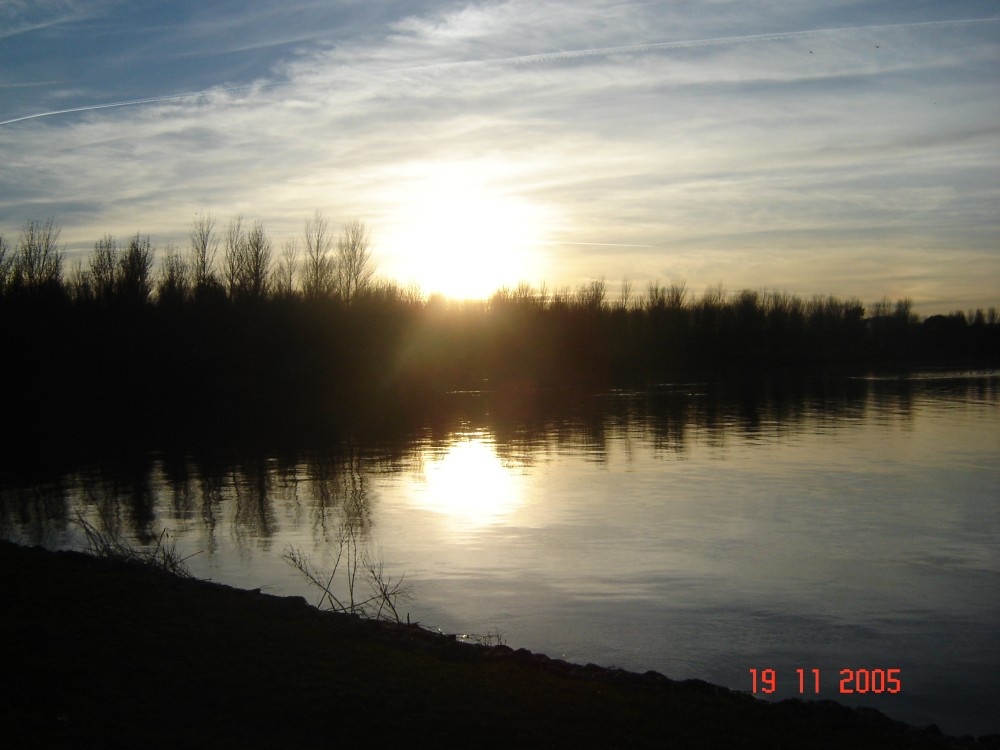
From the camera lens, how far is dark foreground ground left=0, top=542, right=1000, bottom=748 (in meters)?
6.38

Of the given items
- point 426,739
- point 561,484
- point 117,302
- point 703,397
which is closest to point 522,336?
point 703,397

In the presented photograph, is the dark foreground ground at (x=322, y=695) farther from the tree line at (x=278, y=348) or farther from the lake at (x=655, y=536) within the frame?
the tree line at (x=278, y=348)

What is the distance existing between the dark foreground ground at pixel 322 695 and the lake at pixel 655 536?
5.86ft

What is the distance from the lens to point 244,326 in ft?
206

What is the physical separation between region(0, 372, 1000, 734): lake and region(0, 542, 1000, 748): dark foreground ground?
179 centimetres

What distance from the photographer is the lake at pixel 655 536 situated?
33.7 ft

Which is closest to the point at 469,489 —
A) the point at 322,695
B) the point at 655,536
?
the point at 655,536

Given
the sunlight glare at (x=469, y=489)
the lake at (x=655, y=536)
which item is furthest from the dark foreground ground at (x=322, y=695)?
the sunlight glare at (x=469, y=489)

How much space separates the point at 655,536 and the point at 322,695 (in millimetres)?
10454

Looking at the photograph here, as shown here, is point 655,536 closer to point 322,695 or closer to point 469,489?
point 469,489

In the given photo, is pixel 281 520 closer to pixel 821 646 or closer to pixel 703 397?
pixel 821 646

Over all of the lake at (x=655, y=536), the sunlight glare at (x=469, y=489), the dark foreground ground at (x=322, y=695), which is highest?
the dark foreground ground at (x=322, y=695)

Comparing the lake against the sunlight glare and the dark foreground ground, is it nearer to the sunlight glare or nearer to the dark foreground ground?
the sunlight glare

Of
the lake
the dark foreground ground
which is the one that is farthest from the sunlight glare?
the dark foreground ground
